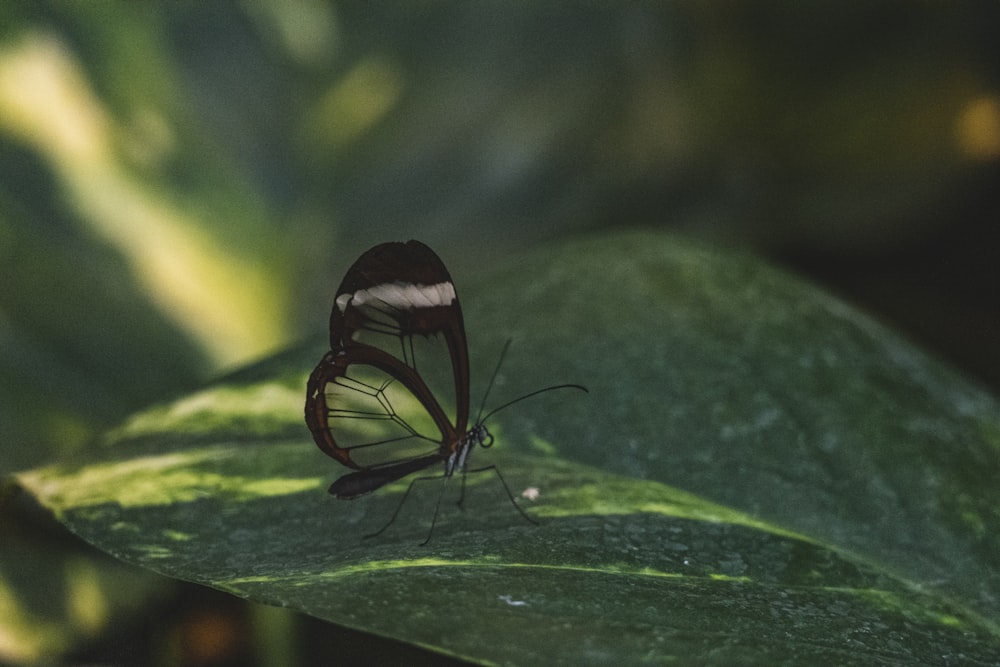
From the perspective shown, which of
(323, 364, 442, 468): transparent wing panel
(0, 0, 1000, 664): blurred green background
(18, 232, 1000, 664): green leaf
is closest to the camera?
(18, 232, 1000, 664): green leaf

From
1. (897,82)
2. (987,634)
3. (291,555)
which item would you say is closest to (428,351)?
(291,555)

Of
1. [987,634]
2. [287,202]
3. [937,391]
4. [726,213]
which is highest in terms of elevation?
[726,213]

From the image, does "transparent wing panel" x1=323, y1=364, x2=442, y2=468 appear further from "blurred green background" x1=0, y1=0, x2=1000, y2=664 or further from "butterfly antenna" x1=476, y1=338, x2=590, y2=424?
"blurred green background" x1=0, y1=0, x2=1000, y2=664

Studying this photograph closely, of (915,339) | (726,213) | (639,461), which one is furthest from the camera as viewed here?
(726,213)

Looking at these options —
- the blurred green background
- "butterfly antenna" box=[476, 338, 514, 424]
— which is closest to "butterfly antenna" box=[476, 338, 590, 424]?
"butterfly antenna" box=[476, 338, 514, 424]

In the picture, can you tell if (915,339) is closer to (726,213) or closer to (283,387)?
(726,213)

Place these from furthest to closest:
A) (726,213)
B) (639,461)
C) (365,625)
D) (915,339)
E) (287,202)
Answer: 1. (726,213)
2. (915,339)
3. (287,202)
4. (639,461)
5. (365,625)

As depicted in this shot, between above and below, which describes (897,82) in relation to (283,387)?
above
